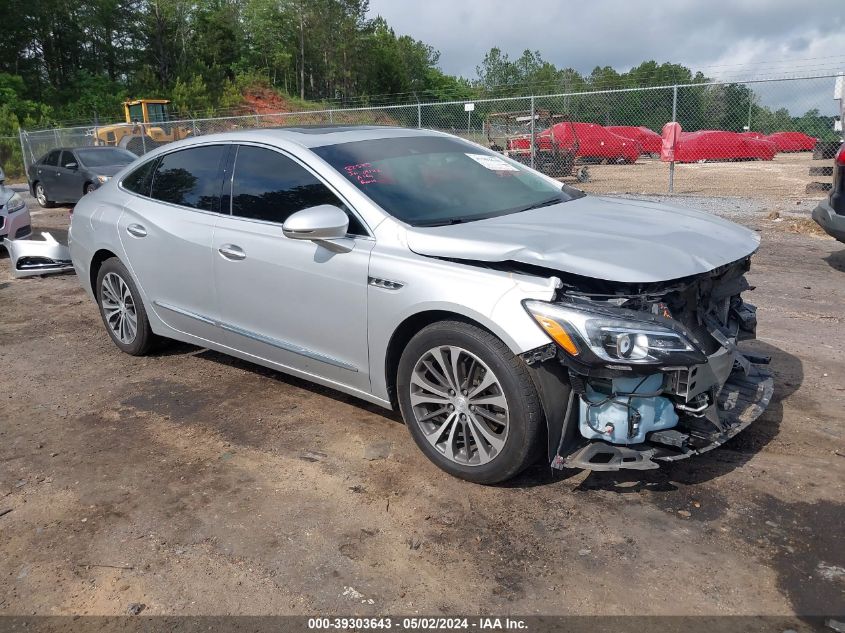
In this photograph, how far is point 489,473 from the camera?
10.4 feet

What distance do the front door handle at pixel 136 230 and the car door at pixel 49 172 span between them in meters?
13.0

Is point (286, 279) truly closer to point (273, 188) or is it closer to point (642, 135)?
point (273, 188)

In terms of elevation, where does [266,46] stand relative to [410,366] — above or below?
above

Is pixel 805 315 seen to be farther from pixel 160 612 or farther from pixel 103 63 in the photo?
pixel 103 63

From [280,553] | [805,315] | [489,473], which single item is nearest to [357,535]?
[280,553]

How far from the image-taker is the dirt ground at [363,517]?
2.58 meters

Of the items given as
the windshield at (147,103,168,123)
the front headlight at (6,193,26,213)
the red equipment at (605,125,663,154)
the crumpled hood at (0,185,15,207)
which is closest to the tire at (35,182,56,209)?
the crumpled hood at (0,185,15,207)

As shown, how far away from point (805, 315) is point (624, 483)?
11.3 ft

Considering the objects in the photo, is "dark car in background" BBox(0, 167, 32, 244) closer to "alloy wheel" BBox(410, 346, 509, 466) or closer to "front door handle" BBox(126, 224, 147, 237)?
"front door handle" BBox(126, 224, 147, 237)

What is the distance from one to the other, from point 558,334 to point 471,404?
0.57 meters

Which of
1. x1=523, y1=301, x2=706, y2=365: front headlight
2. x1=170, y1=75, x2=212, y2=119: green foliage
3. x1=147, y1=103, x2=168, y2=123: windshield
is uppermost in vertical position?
x1=170, y1=75, x2=212, y2=119: green foliage

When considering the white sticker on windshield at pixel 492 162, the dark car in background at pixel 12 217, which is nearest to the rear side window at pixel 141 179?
the white sticker on windshield at pixel 492 162

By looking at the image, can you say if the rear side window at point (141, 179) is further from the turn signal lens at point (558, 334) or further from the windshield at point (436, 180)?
the turn signal lens at point (558, 334)

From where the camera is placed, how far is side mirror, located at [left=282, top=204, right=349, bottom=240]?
3422 mm
